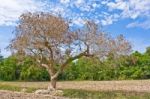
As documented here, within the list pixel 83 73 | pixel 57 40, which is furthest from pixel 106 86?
pixel 83 73

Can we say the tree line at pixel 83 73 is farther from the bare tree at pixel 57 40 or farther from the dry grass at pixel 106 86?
the bare tree at pixel 57 40

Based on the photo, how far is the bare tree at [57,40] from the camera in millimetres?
27125

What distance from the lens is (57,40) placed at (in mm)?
27406

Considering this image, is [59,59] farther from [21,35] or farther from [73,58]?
[21,35]

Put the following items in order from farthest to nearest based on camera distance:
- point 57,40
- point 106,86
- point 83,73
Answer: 1. point 83,73
2. point 106,86
3. point 57,40

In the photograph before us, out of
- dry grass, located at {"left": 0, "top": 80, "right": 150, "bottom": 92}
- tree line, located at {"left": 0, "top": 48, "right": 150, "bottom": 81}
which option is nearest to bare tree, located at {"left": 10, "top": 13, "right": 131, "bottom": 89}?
dry grass, located at {"left": 0, "top": 80, "right": 150, "bottom": 92}

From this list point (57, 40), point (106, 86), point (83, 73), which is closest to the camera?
point (57, 40)

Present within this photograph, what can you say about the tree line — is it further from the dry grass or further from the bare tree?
the bare tree

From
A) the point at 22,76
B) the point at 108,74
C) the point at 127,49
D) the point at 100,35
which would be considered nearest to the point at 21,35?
the point at 100,35

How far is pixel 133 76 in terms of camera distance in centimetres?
5491

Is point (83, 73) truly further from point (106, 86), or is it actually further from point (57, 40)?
point (57, 40)

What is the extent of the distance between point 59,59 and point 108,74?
91.4 ft

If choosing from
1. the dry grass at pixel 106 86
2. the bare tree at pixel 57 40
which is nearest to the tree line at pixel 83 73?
the dry grass at pixel 106 86

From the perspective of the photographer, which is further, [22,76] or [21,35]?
[22,76]
